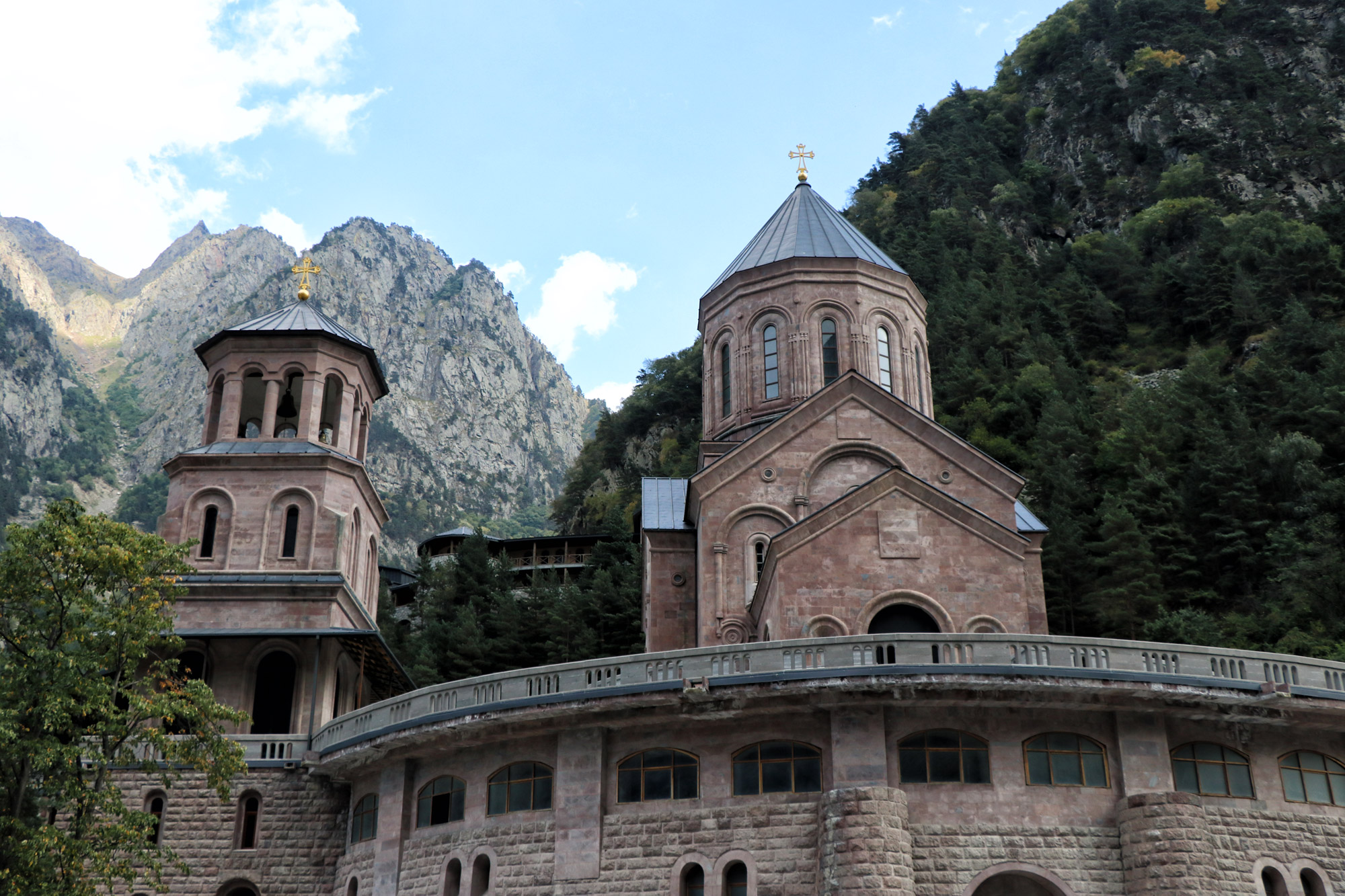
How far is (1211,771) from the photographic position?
21.6 metres

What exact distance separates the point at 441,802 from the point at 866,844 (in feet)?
28.1

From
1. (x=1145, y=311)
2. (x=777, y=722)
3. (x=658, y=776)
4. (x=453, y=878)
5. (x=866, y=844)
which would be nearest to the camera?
(x=866, y=844)

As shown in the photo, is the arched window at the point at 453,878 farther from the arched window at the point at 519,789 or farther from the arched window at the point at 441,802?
the arched window at the point at 519,789

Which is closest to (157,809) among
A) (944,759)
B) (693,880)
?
(693,880)

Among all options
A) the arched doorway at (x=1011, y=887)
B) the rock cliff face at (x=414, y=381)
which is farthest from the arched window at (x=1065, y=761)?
the rock cliff face at (x=414, y=381)

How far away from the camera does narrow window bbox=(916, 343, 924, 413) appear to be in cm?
3653

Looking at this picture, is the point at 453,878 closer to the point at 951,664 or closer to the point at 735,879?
the point at 735,879

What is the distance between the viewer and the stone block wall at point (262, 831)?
2530 centimetres

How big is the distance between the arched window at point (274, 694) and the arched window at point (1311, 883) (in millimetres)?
20642

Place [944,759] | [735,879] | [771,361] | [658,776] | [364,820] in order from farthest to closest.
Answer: [771,361]
[364,820]
[658,776]
[944,759]
[735,879]

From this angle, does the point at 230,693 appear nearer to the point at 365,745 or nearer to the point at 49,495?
the point at 365,745

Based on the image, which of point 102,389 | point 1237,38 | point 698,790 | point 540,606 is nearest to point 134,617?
point 698,790

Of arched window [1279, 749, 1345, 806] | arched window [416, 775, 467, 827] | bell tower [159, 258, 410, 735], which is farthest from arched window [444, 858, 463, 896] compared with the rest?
arched window [1279, 749, 1345, 806]

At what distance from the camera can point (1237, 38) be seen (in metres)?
84.6
